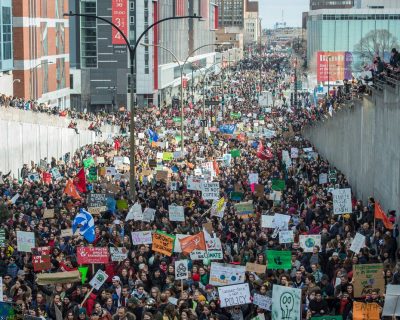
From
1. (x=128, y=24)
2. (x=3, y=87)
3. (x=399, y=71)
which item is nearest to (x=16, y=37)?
(x=3, y=87)

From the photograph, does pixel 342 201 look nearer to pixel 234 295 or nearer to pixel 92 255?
pixel 92 255

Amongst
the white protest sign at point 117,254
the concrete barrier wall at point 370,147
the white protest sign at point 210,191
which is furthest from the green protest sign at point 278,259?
the white protest sign at point 210,191

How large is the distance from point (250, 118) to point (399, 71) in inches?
2319

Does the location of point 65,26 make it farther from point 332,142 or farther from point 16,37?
point 332,142

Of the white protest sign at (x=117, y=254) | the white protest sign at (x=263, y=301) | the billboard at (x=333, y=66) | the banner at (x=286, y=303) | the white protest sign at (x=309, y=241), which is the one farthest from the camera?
the billboard at (x=333, y=66)

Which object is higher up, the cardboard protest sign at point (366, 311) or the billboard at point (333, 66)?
the cardboard protest sign at point (366, 311)

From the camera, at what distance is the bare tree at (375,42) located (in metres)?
168

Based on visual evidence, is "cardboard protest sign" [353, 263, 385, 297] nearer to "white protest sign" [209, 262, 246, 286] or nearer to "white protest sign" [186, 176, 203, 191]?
"white protest sign" [209, 262, 246, 286]

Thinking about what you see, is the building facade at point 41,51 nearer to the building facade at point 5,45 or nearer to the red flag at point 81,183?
the building facade at point 5,45

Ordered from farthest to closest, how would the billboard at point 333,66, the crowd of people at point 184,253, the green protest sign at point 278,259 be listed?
1. the billboard at point 333,66
2. the green protest sign at point 278,259
3. the crowd of people at point 184,253

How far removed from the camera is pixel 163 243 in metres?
22.1

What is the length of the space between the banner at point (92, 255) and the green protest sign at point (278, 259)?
293 cm

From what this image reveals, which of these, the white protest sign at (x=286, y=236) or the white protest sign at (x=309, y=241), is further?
the white protest sign at (x=286, y=236)

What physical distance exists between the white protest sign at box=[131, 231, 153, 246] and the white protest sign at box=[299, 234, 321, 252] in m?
2.87
